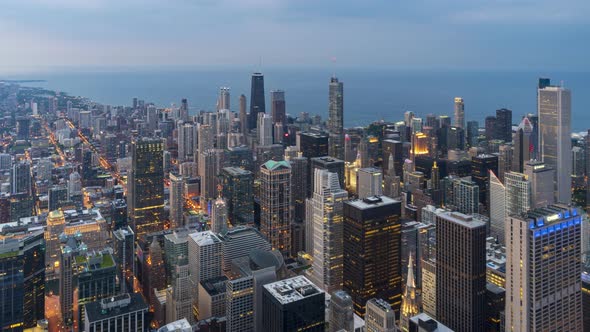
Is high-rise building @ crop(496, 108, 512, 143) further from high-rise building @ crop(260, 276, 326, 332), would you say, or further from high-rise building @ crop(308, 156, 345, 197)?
high-rise building @ crop(260, 276, 326, 332)

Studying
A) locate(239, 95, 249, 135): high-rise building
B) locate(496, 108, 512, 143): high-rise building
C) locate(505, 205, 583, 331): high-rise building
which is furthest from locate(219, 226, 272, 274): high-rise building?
locate(239, 95, 249, 135): high-rise building

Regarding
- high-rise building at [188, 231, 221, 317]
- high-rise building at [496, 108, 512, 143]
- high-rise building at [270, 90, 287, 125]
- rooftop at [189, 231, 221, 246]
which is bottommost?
high-rise building at [188, 231, 221, 317]

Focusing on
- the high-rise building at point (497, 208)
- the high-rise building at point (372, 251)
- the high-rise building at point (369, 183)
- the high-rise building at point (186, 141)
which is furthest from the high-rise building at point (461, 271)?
the high-rise building at point (186, 141)

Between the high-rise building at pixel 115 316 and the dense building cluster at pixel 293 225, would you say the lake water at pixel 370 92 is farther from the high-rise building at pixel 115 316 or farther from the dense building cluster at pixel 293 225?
the high-rise building at pixel 115 316

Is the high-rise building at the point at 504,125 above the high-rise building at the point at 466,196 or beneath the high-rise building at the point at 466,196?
above

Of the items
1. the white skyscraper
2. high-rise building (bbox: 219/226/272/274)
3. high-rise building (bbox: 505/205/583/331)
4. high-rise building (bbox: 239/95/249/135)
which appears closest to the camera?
high-rise building (bbox: 505/205/583/331)

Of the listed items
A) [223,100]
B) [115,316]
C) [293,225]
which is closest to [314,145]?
[293,225]

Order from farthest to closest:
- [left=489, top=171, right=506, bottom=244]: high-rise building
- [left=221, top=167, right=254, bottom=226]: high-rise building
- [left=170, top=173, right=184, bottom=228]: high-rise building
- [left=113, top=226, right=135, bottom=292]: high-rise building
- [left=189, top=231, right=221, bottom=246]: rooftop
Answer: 1. [left=221, top=167, right=254, bottom=226]: high-rise building
2. [left=170, top=173, right=184, bottom=228]: high-rise building
3. [left=489, top=171, right=506, bottom=244]: high-rise building
4. [left=113, top=226, right=135, bottom=292]: high-rise building
5. [left=189, top=231, right=221, bottom=246]: rooftop

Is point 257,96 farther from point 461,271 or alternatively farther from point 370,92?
point 461,271
